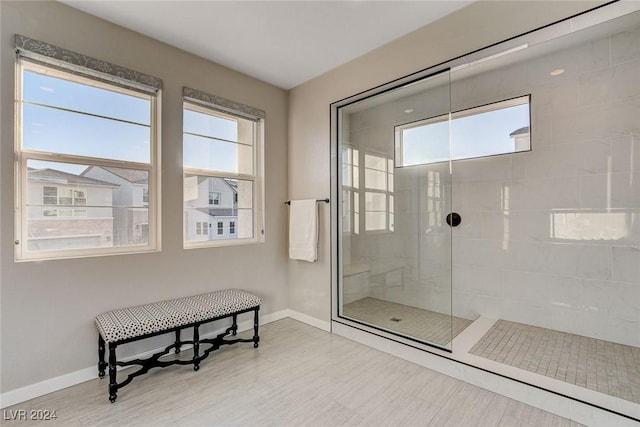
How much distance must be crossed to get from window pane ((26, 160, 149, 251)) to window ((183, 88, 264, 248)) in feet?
1.36

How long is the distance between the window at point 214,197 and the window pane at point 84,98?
0.80 metres

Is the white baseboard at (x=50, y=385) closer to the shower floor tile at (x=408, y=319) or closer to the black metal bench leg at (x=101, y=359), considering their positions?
the black metal bench leg at (x=101, y=359)

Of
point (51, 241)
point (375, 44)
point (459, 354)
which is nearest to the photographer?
point (51, 241)

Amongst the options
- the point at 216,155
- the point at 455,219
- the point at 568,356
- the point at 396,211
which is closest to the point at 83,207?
the point at 216,155

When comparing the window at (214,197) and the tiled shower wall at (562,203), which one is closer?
the tiled shower wall at (562,203)

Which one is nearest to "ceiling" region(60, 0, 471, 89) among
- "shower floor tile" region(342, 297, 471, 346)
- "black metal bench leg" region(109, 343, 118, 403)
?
"black metal bench leg" region(109, 343, 118, 403)

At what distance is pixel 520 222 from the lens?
283cm

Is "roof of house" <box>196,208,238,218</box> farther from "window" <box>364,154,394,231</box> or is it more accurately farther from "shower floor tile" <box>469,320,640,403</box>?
"shower floor tile" <box>469,320,640,403</box>

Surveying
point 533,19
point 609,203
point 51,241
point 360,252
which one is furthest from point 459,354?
point 51,241

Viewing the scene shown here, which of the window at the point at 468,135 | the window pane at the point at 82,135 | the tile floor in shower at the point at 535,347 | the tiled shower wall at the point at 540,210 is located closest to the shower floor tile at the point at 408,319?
the tile floor in shower at the point at 535,347

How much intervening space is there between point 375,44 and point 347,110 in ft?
2.16

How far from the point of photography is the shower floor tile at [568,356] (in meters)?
1.85

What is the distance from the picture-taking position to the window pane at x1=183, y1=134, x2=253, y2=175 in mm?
2744

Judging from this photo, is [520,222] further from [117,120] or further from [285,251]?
[117,120]
